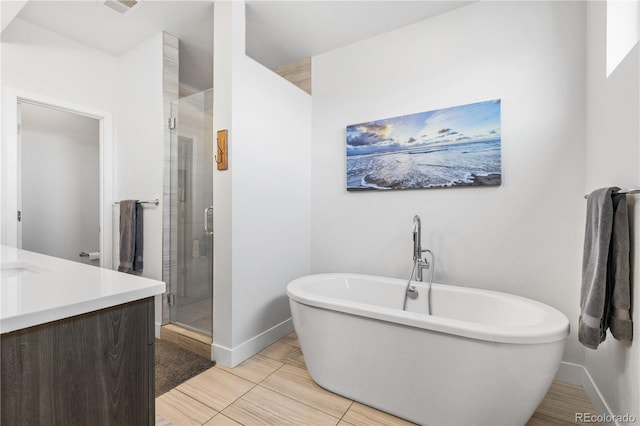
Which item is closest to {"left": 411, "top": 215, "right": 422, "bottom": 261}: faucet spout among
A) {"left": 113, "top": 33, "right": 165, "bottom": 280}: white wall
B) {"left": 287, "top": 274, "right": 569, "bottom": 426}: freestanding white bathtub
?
{"left": 287, "top": 274, "right": 569, "bottom": 426}: freestanding white bathtub

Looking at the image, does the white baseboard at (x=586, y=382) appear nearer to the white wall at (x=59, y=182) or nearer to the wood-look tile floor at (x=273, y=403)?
the wood-look tile floor at (x=273, y=403)

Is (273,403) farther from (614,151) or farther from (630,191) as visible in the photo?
(614,151)

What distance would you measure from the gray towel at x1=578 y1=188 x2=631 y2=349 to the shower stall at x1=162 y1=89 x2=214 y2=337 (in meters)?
2.30

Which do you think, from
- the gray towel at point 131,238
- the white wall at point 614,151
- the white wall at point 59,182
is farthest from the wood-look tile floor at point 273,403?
the white wall at point 59,182

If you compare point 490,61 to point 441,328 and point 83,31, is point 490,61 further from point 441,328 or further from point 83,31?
point 83,31

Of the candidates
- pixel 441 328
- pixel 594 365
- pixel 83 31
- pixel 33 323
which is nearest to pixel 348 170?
pixel 441 328

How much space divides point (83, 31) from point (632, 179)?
3.89 meters

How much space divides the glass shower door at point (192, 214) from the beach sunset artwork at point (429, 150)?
1231 mm

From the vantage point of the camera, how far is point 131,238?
2.62 meters

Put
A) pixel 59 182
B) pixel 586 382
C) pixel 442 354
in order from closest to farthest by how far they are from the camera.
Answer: pixel 442 354
pixel 586 382
pixel 59 182

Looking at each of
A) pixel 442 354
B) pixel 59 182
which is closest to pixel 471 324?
pixel 442 354

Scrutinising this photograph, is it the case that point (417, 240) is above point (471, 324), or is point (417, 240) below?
above

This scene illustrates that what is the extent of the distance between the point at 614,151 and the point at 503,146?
2.18ft

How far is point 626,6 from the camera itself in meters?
1.45
